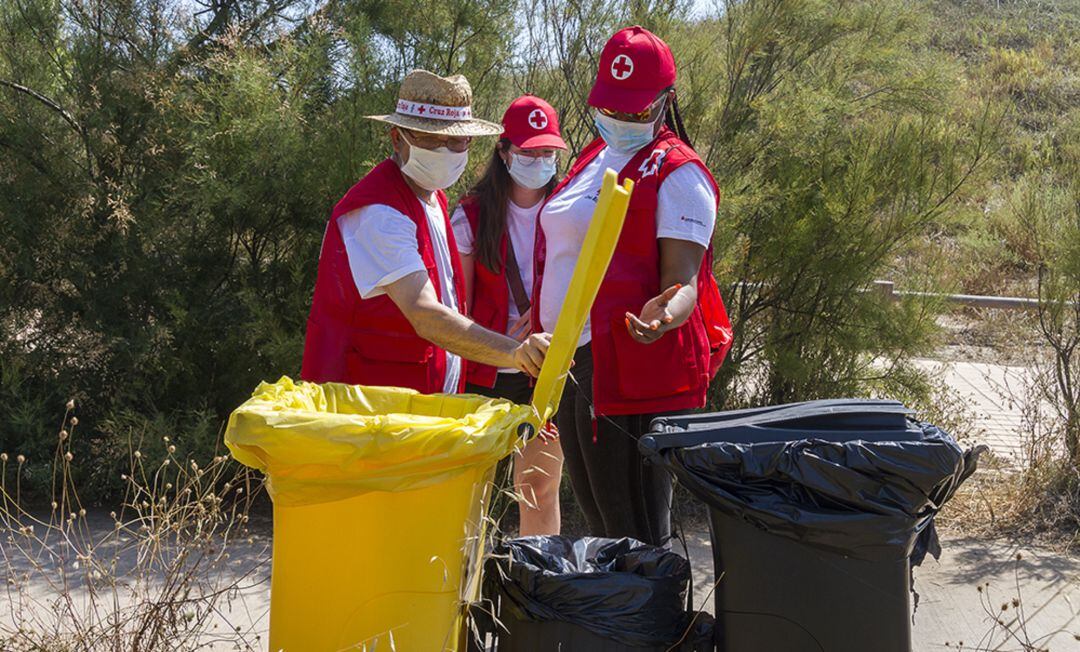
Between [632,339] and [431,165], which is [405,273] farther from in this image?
[632,339]

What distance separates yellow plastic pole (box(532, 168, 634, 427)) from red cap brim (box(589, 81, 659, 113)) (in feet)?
2.20

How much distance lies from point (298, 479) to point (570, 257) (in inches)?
49.1

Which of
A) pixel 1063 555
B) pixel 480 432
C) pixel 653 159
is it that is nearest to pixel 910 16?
pixel 1063 555

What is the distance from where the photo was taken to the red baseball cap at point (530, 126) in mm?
4387

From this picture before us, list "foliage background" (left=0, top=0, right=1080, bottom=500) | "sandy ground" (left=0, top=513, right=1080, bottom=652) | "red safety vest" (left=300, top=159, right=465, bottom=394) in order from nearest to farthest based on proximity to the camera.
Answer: "red safety vest" (left=300, top=159, right=465, bottom=394) → "sandy ground" (left=0, top=513, right=1080, bottom=652) → "foliage background" (left=0, top=0, right=1080, bottom=500)

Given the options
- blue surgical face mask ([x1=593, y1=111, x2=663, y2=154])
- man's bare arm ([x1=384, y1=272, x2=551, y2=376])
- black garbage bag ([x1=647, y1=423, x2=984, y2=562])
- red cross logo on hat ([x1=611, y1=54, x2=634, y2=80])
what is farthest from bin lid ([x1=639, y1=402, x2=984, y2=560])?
red cross logo on hat ([x1=611, y1=54, x2=634, y2=80])

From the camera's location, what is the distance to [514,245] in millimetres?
4430

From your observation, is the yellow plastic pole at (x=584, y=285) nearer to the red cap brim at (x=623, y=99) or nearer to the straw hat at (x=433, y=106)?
the red cap brim at (x=623, y=99)

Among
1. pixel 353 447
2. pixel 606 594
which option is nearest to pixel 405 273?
pixel 353 447

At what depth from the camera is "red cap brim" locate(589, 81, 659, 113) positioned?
3402mm

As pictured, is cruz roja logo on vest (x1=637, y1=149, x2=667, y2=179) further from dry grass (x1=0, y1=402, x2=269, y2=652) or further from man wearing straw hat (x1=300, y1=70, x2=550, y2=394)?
dry grass (x1=0, y1=402, x2=269, y2=652)

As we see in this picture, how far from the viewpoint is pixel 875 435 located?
111 inches

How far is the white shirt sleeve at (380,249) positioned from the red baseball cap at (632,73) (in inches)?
26.6

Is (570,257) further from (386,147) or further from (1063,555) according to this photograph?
(1063,555)
